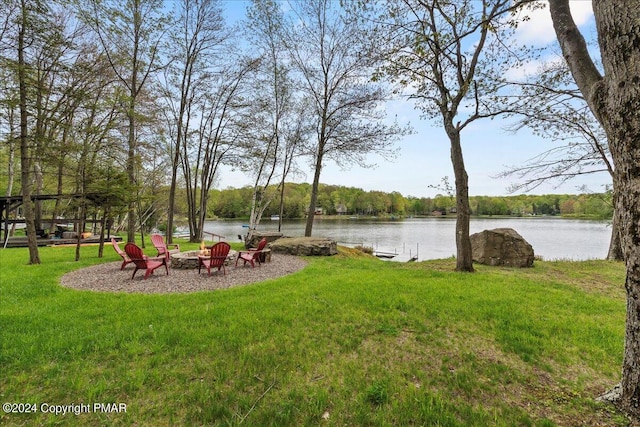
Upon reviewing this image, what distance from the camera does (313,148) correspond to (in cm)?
1438

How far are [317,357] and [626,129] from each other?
3.33 meters

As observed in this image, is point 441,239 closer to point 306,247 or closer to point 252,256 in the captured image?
point 306,247

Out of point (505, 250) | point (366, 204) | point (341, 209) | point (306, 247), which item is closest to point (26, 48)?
point (306, 247)

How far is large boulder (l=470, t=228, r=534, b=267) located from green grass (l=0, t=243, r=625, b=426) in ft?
11.6

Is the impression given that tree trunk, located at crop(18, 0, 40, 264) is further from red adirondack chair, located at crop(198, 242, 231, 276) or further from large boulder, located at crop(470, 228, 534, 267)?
large boulder, located at crop(470, 228, 534, 267)

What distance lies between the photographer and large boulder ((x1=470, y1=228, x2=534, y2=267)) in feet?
29.0

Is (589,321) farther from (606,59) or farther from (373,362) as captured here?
(606,59)

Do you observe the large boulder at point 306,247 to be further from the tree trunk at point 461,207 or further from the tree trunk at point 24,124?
the tree trunk at point 24,124

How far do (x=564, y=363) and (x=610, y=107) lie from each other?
2608 millimetres

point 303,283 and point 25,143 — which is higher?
point 25,143

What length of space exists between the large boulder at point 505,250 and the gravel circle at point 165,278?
6.25m

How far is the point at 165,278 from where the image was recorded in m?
7.00

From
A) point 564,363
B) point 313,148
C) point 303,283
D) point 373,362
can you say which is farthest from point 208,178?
point 564,363

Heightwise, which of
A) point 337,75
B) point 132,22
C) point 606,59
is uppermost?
point 132,22
